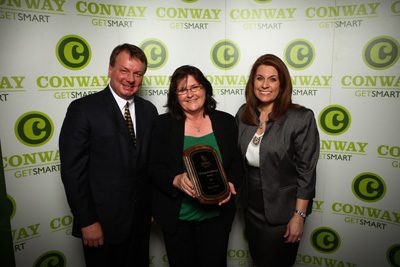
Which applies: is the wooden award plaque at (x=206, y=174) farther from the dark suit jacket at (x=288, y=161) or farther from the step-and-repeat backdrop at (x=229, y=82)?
the step-and-repeat backdrop at (x=229, y=82)

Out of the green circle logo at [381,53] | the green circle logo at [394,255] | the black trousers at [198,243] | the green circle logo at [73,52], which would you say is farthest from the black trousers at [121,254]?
the green circle logo at [381,53]

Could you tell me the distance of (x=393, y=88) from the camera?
2184 millimetres

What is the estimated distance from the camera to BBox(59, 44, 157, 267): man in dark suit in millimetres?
1558

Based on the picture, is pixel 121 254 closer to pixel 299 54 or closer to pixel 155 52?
pixel 155 52

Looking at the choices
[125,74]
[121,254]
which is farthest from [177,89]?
[121,254]

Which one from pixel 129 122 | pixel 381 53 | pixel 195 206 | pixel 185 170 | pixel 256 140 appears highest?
pixel 381 53

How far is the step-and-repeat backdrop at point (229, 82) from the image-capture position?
2.02 meters

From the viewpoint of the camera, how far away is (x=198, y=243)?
178 centimetres

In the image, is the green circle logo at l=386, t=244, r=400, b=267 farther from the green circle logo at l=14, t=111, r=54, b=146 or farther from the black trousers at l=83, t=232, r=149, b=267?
the green circle logo at l=14, t=111, r=54, b=146

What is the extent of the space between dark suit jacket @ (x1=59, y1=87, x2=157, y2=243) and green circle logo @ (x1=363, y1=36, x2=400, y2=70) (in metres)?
1.83

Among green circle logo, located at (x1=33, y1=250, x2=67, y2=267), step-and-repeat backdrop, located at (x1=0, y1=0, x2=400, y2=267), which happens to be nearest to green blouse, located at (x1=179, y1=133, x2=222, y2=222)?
step-and-repeat backdrop, located at (x1=0, y1=0, x2=400, y2=267)

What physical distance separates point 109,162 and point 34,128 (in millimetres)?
827

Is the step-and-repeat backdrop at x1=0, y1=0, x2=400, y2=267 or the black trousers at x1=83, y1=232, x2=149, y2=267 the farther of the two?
the step-and-repeat backdrop at x1=0, y1=0, x2=400, y2=267

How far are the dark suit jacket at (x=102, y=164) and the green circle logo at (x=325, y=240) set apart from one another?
5.65 feet
